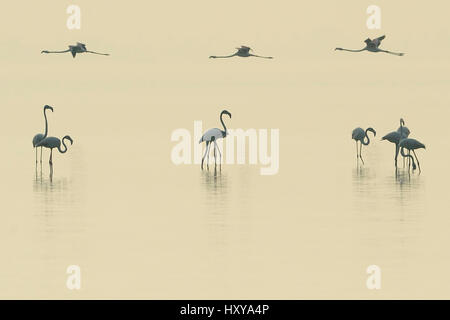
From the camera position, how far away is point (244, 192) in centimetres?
2603

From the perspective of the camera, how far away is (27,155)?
119ft

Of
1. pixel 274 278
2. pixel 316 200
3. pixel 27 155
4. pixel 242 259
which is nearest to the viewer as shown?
pixel 274 278

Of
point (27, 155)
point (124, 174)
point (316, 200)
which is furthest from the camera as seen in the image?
point (27, 155)

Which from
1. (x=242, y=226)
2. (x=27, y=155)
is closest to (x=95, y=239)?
(x=242, y=226)

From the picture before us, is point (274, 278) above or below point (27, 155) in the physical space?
below

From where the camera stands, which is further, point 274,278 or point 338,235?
point 338,235

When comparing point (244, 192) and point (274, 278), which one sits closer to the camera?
point (274, 278)

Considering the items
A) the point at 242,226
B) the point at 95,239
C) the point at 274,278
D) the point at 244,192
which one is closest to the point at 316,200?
the point at 244,192

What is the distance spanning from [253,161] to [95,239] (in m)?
13.5

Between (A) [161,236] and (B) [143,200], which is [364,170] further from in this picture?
(A) [161,236]

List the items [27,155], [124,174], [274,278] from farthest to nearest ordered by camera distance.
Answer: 1. [27,155]
2. [124,174]
3. [274,278]

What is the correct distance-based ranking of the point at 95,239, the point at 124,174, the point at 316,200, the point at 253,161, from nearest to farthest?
the point at 95,239 < the point at 316,200 < the point at 124,174 < the point at 253,161

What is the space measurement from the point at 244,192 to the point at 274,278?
29.6 feet

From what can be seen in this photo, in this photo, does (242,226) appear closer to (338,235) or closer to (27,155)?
(338,235)
